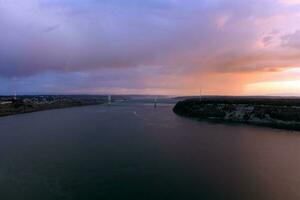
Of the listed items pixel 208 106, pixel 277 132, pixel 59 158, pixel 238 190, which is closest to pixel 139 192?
pixel 238 190

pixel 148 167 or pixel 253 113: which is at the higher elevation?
pixel 253 113

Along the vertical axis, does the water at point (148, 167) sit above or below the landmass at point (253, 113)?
below

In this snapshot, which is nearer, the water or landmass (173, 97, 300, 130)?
the water

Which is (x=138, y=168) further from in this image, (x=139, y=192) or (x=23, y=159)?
(x=23, y=159)

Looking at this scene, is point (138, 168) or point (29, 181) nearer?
point (29, 181)

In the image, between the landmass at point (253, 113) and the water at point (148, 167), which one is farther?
the landmass at point (253, 113)

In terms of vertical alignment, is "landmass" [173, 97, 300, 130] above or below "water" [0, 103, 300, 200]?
above

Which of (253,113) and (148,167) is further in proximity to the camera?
(253,113)

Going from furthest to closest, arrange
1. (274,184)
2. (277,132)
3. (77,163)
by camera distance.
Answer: (277,132) → (77,163) → (274,184)
